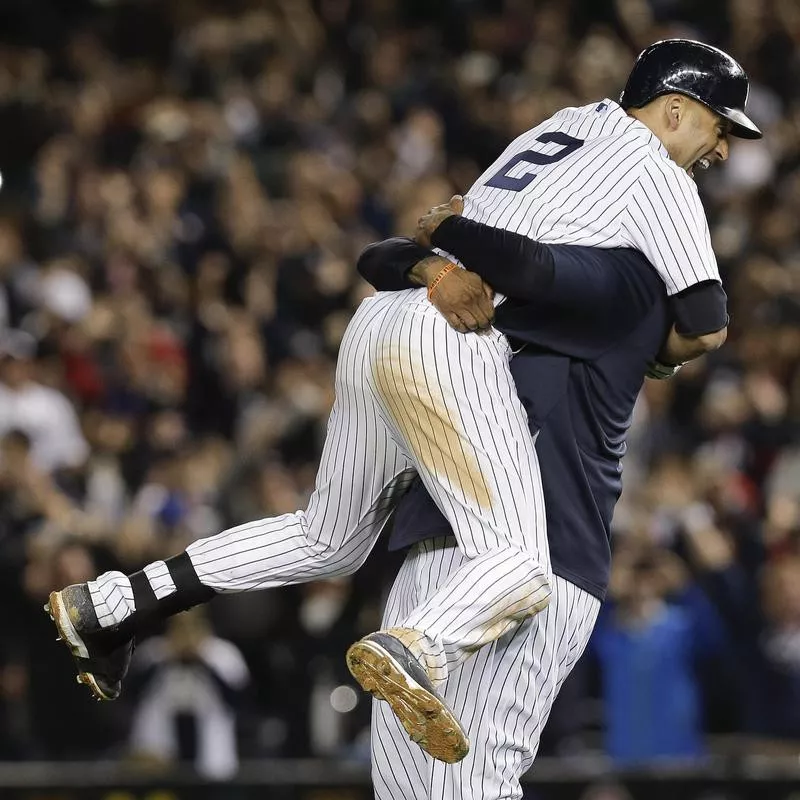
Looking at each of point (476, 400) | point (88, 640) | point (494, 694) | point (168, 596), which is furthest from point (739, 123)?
point (88, 640)

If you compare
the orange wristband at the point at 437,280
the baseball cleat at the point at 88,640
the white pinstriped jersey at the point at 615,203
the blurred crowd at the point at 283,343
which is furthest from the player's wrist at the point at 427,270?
the blurred crowd at the point at 283,343

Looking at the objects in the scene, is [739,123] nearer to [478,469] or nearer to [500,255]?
[500,255]

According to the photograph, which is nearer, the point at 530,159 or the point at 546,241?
the point at 546,241

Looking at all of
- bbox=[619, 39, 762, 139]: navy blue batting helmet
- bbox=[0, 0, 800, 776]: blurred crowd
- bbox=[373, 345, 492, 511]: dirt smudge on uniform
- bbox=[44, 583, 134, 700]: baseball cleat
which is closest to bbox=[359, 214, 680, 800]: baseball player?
bbox=[373, 345, 492, 511]: dirt smudge on uniform

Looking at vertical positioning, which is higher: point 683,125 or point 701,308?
point 683,125

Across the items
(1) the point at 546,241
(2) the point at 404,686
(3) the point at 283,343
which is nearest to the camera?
(2) the point at 404,686

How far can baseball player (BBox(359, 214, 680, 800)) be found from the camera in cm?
425

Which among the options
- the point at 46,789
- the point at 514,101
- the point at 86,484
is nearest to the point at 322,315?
the point at 86,484

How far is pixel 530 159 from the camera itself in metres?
4.38

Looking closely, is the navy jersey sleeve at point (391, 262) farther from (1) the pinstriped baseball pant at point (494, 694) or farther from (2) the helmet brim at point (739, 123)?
(2) the helmet brim at point (739, 123)

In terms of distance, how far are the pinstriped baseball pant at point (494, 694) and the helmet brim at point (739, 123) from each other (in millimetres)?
1163

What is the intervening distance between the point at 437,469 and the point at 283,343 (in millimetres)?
6419

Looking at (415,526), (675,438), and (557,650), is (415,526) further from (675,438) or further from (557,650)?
(675,438)

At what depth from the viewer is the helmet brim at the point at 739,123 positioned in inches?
170
